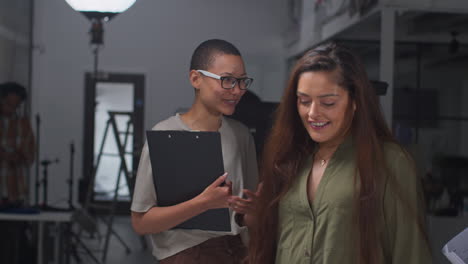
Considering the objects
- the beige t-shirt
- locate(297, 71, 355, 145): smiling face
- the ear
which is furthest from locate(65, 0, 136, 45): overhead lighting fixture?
locate(297, 71, 355, 145): smiling face

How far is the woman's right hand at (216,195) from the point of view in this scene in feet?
5.40

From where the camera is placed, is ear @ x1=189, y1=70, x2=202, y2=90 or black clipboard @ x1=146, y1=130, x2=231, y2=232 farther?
ear @ x1=189, y1=70, x2=202, y2=90

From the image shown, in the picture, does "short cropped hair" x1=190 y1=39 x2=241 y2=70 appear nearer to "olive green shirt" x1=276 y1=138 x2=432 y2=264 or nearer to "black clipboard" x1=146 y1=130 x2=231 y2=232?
"black clipboard" x1=146 y1=130 x2=231 y2=232

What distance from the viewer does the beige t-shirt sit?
177cm

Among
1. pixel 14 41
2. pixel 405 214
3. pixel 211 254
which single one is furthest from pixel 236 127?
pixel 14 41

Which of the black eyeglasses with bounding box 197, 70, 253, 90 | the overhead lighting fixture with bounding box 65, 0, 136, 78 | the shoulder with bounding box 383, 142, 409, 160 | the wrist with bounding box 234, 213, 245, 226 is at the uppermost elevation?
the overhead lighting fixture with bounding box 65, 0, 136, 78

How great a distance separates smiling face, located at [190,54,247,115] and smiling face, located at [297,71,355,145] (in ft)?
0.99

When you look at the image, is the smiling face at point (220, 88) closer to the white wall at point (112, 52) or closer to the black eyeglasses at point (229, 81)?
the black eyeglasses at point (229, 81)

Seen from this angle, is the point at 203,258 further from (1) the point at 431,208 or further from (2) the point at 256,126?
(1) the point at 431,208

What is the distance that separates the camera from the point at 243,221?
1.81 metres

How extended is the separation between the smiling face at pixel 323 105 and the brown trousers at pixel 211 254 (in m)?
0.49

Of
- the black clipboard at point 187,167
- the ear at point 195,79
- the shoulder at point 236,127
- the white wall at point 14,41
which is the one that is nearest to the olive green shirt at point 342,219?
the black clipboard at point 187,167

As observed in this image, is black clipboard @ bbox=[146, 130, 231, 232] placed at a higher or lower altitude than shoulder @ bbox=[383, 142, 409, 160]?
lower

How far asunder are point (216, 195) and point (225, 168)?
17 cm
